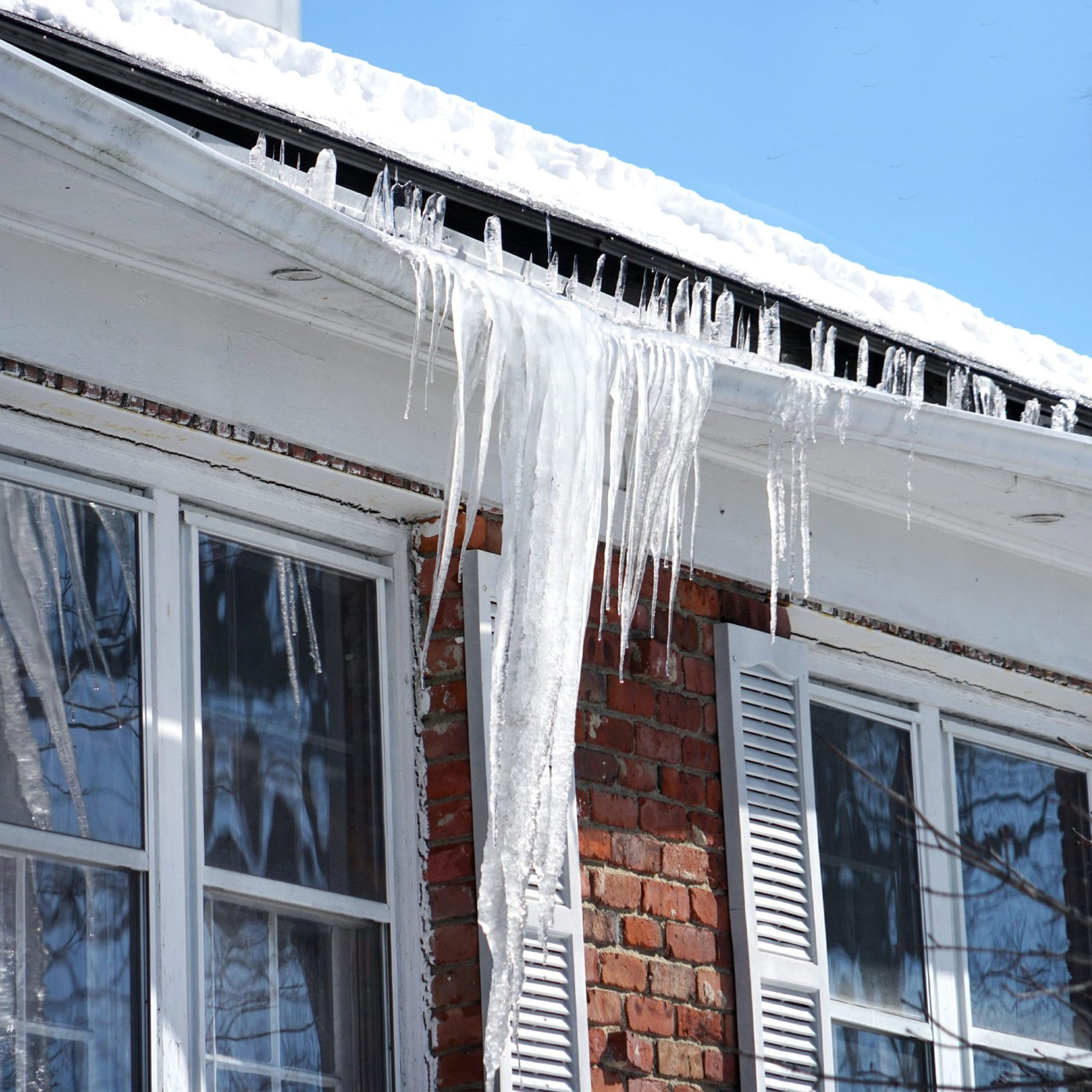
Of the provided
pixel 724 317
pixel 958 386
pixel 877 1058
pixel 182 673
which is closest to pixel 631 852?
pixel 877 1058

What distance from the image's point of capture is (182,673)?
3.71 m

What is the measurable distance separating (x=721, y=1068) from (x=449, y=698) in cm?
101

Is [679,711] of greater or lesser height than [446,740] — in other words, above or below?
above

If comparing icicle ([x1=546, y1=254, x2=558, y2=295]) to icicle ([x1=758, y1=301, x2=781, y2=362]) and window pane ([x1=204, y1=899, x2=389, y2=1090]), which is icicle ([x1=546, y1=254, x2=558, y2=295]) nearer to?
icicle ([x1=758, y1=301, x2=781, y2=362])

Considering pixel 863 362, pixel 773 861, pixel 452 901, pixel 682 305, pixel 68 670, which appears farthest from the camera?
pixel 863 362

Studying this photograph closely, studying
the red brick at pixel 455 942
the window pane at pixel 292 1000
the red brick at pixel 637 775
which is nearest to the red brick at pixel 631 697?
the red brick at pixel 637 775

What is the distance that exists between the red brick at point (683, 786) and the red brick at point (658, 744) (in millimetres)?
26

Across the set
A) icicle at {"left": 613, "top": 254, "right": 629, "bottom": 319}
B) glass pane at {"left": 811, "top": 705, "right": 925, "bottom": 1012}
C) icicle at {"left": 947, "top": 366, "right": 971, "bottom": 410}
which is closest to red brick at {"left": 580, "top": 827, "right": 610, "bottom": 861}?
glass pane at {"left": 811, "top": 705, "right": 925, "bottom": 1012}

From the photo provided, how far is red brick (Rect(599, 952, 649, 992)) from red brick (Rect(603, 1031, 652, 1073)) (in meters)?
0.10

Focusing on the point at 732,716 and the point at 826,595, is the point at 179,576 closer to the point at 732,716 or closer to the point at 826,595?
the point at 732,716

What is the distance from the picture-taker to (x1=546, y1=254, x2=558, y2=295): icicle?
418cm

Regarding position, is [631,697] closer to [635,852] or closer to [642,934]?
[635,852]

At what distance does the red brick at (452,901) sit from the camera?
12.9 ft

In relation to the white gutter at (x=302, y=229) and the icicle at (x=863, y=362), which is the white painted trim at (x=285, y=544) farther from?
the icicle at (x=863, y=362)
